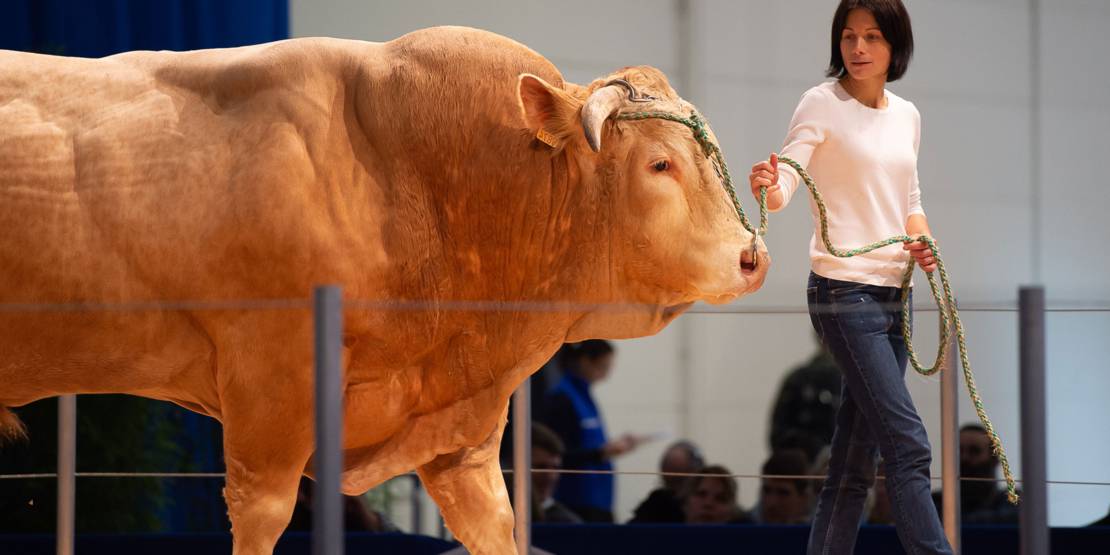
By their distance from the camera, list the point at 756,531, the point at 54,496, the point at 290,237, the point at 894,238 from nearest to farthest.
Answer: the point at 290,237, the point at 894,238, the point at 756,531, the point at 54,496

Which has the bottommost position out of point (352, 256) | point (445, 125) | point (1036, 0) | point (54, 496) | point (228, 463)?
point (54, 496)

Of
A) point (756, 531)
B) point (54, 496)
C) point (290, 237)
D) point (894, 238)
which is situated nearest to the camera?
point (290, 237)

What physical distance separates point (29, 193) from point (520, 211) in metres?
0.93

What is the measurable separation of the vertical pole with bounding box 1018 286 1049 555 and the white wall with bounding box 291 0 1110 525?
3150mm

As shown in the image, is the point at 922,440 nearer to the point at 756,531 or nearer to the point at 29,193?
the point at 756,531

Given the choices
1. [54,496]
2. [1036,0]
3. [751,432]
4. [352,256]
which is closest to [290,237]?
[352,256]

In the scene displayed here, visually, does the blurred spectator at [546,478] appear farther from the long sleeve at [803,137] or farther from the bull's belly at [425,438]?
the long sleeve at [803,137]

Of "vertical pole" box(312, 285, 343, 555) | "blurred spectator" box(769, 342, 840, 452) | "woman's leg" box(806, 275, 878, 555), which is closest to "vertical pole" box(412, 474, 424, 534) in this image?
"blurred spectator" box(769, 342, 840, 452)

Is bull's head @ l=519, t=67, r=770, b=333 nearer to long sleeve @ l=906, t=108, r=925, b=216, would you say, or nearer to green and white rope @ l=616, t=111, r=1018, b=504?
green and white rope @ l=616, t=111, r=1018, b=504

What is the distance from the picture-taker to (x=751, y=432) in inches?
223

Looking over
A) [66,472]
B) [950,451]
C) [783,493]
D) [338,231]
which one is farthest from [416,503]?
[338,231]

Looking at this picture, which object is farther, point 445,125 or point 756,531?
point 756,531

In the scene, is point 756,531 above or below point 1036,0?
below

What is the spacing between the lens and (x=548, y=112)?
283 cm
